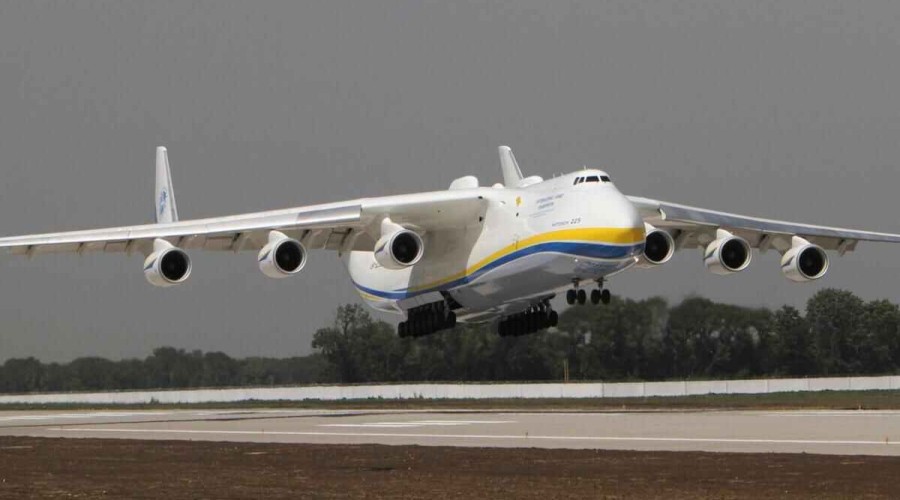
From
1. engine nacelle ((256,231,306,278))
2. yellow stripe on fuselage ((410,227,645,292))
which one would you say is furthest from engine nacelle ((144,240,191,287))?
yellow stripe on fuselage ((410,227,645,292))

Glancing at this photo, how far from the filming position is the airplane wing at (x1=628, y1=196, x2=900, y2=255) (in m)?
31.7

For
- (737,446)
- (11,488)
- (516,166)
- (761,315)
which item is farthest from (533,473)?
(761,315)

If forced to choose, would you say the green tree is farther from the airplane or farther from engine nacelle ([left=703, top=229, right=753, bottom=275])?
engine nacelle ([left=703, top=229, right=753, bottom=275])

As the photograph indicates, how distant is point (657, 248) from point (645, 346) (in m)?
12.6

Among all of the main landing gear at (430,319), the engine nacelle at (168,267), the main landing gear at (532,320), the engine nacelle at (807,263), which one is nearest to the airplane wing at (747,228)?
the engine nacelle at (807,263)

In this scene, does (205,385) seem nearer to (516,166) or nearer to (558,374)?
(558,374)

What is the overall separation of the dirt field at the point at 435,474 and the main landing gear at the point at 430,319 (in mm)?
14933

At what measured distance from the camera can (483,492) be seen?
38.0 feet

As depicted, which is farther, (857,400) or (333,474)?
(857,400)

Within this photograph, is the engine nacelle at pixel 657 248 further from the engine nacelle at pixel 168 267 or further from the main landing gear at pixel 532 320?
the engine nacelle at pixel 168 267

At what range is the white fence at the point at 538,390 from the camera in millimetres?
37250

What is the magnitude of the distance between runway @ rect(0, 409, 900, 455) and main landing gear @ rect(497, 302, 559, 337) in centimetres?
410

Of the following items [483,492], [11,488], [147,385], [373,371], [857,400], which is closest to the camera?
[483,492]

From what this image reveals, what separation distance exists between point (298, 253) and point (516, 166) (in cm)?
823
